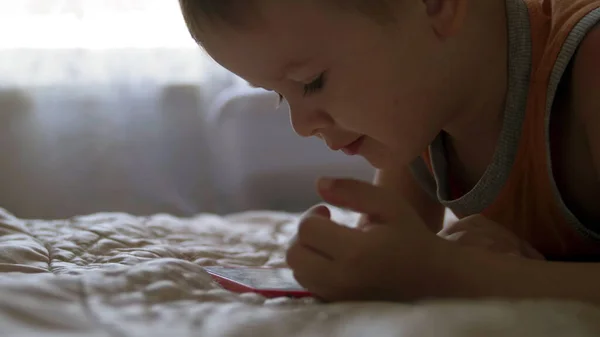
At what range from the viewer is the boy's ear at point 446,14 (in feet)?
2.57

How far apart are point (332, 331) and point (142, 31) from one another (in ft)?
4.23

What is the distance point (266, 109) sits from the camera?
163 cm

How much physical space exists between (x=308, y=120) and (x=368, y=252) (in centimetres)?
23

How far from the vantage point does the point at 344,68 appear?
769 mm

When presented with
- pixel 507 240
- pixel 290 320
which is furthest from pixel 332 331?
pixel 507 240

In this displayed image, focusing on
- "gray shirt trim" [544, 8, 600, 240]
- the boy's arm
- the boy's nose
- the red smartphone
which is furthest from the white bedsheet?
the boy's arm

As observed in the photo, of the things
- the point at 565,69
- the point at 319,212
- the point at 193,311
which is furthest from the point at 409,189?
the point at 193,311

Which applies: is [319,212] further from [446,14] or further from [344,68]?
[446,14]

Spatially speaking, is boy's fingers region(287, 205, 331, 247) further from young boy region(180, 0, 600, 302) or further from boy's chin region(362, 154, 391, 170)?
boy's chin region(362, 154, 391, 170)

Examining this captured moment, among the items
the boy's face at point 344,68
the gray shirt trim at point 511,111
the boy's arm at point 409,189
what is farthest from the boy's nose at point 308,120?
the boy's arm at point 409,189

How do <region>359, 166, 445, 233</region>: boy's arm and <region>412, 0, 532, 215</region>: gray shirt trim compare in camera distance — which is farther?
<region>359, 166, 445, 233</region>: boy's arm

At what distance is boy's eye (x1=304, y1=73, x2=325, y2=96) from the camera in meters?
0.77

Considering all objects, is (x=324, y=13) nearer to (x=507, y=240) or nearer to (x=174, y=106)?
(x=507, y=240)

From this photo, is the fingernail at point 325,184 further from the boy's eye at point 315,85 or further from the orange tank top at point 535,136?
the orange tank top at point 535,136
